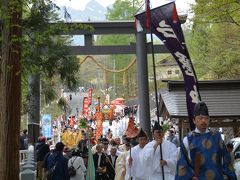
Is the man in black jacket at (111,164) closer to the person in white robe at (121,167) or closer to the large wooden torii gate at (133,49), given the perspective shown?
the person in white robe at (121,167)

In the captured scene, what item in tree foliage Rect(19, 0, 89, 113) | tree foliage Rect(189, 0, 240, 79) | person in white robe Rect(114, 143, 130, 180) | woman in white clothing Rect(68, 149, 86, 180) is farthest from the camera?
tree foliage Rect(189, 0, 240, 79)

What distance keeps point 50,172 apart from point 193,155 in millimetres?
6783

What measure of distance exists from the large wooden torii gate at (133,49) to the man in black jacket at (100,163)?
761 centimetres

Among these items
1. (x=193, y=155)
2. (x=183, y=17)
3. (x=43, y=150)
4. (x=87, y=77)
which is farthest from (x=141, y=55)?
(x=87, y=77)

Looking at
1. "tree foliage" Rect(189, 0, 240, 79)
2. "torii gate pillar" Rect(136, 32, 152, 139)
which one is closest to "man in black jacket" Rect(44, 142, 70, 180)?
"tree foliage" Rect(189, 0, 240, 79)

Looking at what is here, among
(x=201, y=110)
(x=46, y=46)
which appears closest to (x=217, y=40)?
(x=46, y=46)

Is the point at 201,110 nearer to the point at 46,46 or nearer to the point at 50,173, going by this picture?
the point at 50,173

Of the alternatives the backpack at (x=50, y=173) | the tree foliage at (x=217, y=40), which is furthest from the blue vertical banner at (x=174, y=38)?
the tree foliage at (x=217, y=40)

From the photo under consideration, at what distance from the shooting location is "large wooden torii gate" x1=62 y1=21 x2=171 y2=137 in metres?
21.2

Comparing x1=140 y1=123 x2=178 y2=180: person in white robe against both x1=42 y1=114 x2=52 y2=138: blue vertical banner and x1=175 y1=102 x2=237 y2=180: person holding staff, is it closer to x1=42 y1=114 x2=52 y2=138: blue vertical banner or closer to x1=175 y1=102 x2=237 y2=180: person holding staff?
x1=175 y1=102 x2=237 y2=180: person holding staff

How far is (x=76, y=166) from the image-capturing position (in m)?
12.7

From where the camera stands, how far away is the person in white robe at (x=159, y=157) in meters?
7.88

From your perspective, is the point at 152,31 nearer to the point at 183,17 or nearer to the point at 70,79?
the point at 70,79

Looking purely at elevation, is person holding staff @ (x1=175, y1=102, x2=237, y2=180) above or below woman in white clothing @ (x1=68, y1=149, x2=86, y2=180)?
above
